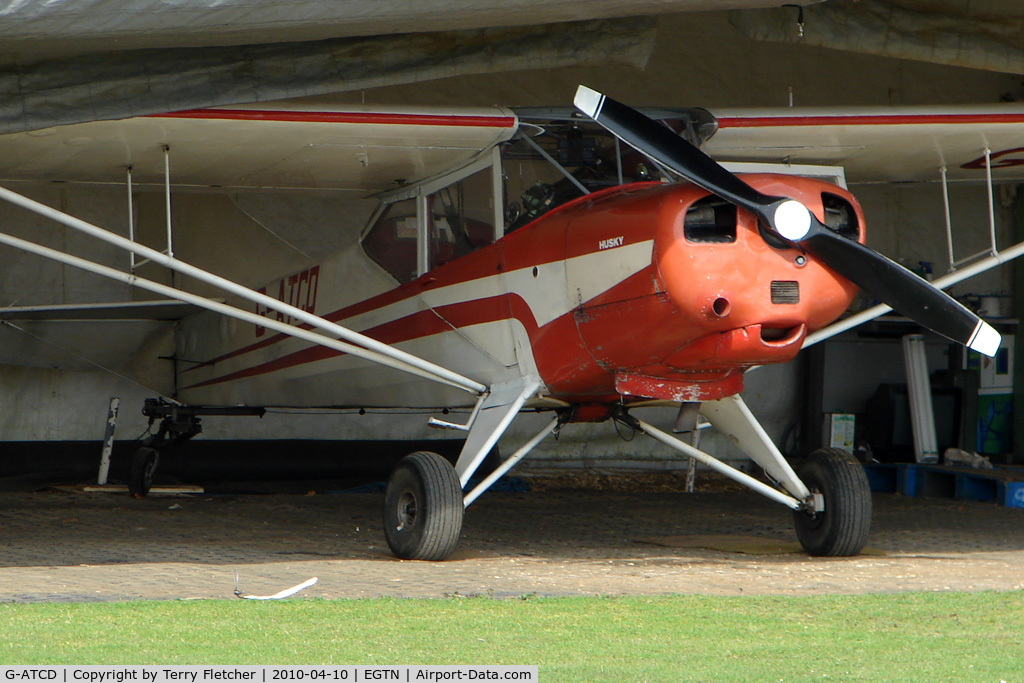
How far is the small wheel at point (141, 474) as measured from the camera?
8.33 meters

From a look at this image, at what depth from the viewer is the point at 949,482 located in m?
9.22

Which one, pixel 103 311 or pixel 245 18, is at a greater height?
pixel 245 18

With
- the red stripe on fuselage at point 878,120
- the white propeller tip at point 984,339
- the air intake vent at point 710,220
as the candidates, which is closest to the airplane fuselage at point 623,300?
the air intake vent at point 710,220

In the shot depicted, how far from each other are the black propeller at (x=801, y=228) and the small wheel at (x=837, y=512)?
1.02m

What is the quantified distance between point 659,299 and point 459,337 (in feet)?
5.83

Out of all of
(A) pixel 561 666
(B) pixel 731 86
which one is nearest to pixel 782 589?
(A) pixel 561 666

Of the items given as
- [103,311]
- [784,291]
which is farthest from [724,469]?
[103,311]

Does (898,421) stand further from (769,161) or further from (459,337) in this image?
(459,337)

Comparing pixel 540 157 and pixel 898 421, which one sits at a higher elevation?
pixel 540 157

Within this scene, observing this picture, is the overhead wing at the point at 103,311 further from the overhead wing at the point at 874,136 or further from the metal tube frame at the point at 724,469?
the overhead wing at the point at 874,136

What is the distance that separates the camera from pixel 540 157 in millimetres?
5820

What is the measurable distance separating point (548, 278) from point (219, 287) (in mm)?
1796

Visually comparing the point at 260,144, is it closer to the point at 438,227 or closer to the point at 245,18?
the point at 438,227

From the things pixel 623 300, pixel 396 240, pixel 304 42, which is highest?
pixel 304 42
